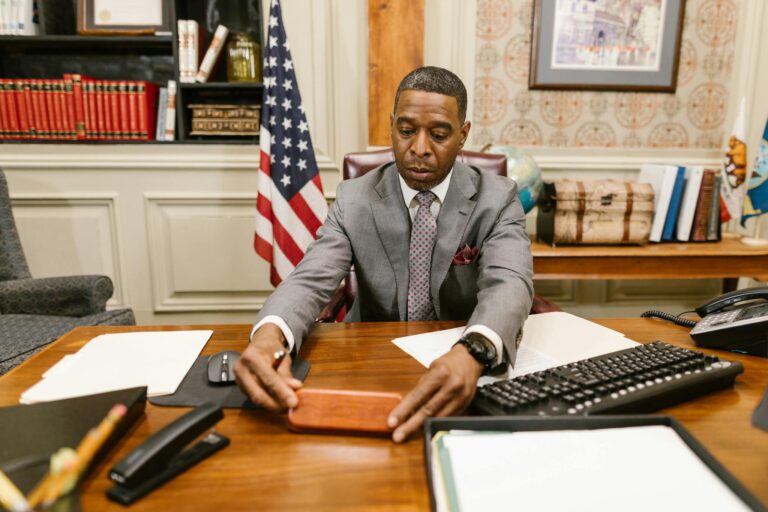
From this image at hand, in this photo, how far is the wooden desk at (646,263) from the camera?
7.57ft

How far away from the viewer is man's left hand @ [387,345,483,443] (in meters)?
0.73

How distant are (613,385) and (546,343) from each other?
0.29 m

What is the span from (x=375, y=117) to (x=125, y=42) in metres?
1.31

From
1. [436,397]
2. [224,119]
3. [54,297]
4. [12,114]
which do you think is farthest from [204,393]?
[12,114]

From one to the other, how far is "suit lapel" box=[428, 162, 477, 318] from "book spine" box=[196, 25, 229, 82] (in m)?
1.71

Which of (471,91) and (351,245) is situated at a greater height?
(471,91)

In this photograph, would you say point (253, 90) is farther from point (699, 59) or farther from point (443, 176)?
point (699, 59)

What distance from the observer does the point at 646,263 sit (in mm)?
2326

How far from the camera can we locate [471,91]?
9.12 feet

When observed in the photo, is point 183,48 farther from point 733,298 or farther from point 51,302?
point 733,298

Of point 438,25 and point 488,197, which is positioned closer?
point 488,197

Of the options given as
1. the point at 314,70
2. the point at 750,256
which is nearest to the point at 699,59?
the point at 750,256

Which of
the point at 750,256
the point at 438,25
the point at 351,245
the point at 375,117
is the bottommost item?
the point at 750,256

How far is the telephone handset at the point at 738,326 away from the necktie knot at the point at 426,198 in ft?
2.28
